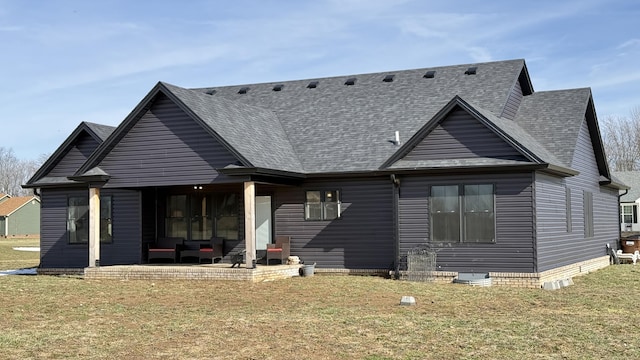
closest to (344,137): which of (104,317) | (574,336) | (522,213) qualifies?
(522,213)

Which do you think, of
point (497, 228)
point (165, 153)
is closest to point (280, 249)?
point (165, 153)

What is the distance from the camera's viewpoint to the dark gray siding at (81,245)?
2442 centimetres

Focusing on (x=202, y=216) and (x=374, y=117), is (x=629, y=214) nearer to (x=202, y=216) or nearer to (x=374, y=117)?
(x=374, y=117)

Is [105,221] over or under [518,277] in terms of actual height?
over

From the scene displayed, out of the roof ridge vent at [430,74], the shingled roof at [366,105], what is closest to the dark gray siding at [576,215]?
the shingled roof at [366,105]

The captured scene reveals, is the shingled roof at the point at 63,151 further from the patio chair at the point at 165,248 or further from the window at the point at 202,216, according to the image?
the patio chair at the point at 165,248

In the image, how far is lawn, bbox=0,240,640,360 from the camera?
1062 cm

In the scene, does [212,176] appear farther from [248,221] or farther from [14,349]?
[14,349]

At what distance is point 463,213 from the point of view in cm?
2033

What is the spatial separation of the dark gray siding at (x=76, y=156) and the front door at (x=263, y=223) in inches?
252

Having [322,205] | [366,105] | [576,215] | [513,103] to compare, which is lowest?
[576,215]

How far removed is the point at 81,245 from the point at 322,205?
870cm

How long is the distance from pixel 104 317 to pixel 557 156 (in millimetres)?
14150

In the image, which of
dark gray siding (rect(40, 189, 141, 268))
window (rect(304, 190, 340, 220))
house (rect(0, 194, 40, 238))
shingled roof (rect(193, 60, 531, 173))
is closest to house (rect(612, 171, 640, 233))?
shingled roof (rect(193, 60, 531, 173))
